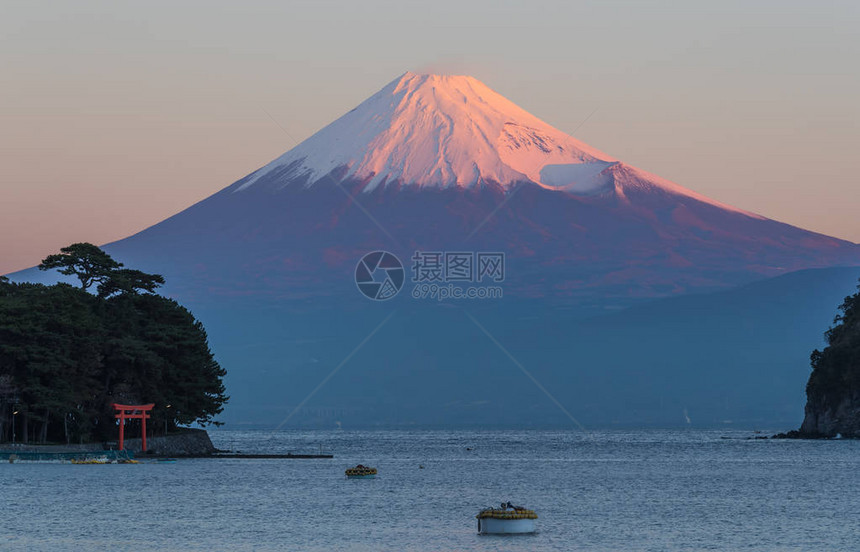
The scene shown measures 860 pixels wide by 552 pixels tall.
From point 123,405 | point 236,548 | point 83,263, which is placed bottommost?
point 236,548

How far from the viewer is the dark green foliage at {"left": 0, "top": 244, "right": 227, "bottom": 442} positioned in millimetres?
106625

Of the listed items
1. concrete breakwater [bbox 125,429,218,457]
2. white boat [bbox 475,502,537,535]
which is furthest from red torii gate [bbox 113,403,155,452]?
white boat [bbox 475,502,537,535]

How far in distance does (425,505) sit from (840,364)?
90952mm

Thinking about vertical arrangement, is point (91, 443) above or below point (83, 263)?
below

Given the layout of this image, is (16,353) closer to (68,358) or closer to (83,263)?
(68,358)

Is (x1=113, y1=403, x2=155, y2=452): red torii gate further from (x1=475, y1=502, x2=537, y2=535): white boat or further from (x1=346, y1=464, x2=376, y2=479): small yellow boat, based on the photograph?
(x1=475, y1=502, x2=537, y2=535): white boat

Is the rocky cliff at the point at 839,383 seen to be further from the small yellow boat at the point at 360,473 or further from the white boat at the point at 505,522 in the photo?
the white boat at the point at 505,522

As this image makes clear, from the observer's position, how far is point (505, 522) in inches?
2329

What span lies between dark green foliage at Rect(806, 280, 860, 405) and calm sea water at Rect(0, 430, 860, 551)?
30.2 m

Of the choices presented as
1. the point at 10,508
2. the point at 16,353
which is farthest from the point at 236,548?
the point at 16,353

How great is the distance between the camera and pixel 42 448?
110562 mm

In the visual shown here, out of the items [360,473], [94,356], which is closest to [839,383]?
[360,473]

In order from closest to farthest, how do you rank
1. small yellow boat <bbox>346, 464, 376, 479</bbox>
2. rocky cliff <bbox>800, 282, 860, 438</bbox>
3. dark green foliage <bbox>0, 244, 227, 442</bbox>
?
small yellow boat <bbox>346, 464, 376, 479</bbox> < dark green foliage <bbox>0, 244, 227, 442</bbox> < rocky cliff <bbox>800, 282, 860, 438</bbox>

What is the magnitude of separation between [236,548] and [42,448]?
198 ft
